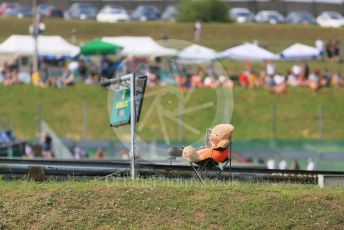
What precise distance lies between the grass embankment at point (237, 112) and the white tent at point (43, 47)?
1609 mm

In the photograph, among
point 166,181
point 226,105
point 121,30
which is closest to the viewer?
point 166,181

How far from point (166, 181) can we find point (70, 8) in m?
64.4

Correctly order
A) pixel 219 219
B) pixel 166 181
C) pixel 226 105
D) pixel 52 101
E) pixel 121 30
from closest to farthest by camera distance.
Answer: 1. pixel 219 219
2. pixel 166 181
3. pixel 226 105
4. pixel 52 101
5. pixel 121 30

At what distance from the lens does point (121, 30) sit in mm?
66438

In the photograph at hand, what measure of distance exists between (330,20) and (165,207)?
63710 mm

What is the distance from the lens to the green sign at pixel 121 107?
16.0 m

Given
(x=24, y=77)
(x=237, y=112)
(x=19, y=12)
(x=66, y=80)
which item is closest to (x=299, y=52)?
(x=237, y=112)

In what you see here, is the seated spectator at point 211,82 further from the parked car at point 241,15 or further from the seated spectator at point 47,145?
the parked car at point 241,15

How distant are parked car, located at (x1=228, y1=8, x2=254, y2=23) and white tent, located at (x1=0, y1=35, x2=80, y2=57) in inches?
1158

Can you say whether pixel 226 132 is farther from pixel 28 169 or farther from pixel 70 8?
pixel 70 8

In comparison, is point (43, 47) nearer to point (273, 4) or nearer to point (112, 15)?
point (112, 15)

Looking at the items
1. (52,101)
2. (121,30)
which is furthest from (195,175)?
(121,30)

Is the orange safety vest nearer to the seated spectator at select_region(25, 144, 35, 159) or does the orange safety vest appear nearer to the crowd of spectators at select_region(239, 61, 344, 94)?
the seated spectator at select_region(25, 144, 35, 159)

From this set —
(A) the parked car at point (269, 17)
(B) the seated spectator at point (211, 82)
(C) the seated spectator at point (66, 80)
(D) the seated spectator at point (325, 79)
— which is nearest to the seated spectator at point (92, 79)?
(C) the seated spectator at point (66, 80)
